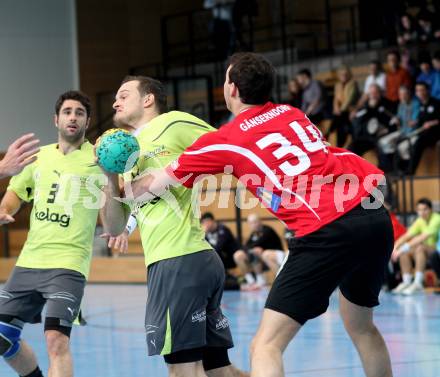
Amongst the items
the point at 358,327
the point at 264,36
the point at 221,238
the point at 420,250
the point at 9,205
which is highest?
the point at 264,36

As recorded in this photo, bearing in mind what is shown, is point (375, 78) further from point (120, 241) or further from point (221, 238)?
point (120, 241)

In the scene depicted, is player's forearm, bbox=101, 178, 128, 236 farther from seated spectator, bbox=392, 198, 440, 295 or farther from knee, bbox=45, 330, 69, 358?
seated spectator, bbox=392, 198, 440, 295

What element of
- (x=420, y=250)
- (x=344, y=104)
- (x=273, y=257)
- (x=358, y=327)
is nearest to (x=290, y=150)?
(x=358, y=327)

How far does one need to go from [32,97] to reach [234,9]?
4625 mm

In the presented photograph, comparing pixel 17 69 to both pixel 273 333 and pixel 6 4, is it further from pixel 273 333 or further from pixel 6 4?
pixel 273 333

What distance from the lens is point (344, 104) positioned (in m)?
16.6

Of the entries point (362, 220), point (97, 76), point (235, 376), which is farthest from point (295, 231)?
point (97, 76)

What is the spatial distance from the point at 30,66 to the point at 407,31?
26.3ft

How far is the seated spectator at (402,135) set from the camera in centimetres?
1514

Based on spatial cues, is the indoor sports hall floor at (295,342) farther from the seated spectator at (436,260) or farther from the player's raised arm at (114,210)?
the player's raised arm at (114,210)

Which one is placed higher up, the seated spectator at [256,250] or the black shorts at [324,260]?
the black shorts at [324,260]

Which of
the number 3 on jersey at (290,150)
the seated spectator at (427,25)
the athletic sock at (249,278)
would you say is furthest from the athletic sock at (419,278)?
the number 3 on jersey at (290,150)

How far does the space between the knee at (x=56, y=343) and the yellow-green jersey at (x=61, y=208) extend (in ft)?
1.57

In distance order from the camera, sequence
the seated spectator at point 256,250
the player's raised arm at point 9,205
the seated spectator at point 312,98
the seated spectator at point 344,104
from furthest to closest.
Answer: the seated spectator at point 312,98
the seated spectator at point 344,104
the seated spectator at point 256,250
the player's raised arm at point 9,205
